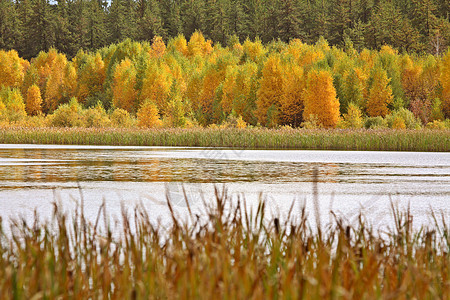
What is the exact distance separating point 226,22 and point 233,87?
54465 millimetres

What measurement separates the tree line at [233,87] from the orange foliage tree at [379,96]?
0.10 metres

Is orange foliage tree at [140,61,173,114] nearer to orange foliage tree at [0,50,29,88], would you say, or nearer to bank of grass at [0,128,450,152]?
bank of grass at [0,128,450,152]

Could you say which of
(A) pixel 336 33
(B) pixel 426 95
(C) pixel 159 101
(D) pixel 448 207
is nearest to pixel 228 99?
(C) pixel 159 101

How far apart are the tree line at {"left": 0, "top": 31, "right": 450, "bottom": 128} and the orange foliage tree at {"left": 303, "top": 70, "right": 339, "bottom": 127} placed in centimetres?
9

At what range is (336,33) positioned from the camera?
106625 mm

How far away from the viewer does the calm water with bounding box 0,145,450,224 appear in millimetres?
11445

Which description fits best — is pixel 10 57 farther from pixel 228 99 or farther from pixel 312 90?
pixel 312 90

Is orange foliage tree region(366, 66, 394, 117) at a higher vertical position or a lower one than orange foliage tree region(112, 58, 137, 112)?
lower

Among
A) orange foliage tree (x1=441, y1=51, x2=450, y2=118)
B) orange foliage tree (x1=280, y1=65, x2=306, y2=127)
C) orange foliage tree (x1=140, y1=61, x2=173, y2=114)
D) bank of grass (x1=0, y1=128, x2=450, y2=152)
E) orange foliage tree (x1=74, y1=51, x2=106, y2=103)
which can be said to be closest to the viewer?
bank of grass (x1=0, y1=128, x2=450, y2=152)

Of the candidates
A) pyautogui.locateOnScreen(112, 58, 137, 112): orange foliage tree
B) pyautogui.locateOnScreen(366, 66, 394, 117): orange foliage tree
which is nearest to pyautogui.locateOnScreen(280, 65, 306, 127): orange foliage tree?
pyautogui.locateOnScreen(366, 66, 394, 117): orange foliage tree

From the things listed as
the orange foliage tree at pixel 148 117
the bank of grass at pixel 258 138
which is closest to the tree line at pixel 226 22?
the orange foliage tree at pixel 148 117

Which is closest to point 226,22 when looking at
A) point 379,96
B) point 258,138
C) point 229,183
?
point 379,96

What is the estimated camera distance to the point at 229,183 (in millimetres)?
15930

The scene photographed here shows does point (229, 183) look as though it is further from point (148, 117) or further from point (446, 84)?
point (446, 84)
